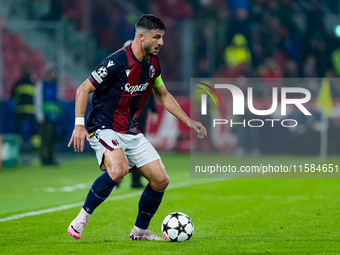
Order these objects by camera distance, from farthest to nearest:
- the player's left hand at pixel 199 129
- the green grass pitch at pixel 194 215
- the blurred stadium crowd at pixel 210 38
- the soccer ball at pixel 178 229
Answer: the blurred stadium crowd at pixel 210 38
the player's left hand at pixel 199 129
the soccer ball at pixel 178 229
the green grass pitch at pixel 194 215

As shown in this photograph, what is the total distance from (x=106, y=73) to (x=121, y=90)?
0.25 metres

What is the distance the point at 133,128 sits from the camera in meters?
6.75

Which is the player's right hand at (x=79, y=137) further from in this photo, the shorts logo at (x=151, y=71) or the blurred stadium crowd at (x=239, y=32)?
the blurred stadium crowd at (x=239, y=32)

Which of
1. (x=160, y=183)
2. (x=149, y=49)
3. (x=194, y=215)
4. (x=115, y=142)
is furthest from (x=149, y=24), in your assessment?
(x=194, y=215)

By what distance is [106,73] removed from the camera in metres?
6.43

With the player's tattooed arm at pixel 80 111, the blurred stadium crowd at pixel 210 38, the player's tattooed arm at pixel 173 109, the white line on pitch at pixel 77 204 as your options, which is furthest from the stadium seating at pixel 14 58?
the player's tattooed arm at pixel 80 111

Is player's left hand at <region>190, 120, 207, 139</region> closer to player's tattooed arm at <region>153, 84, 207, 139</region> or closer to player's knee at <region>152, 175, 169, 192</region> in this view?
player's tattooed arm at <region>153, 84, 207, 139</region>

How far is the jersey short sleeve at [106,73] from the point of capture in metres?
6.41

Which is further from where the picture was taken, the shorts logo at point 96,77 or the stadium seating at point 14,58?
the stadium seating at point 14,58

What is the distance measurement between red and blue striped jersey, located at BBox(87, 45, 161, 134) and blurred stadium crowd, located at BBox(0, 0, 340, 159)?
1162cm

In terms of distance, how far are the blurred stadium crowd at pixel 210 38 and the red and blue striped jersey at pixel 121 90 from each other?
38.1 ft

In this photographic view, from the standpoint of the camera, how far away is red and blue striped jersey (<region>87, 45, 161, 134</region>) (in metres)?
6.54

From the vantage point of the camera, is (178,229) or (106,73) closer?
→ (106,73)

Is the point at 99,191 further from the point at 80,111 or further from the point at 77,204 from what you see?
the point at 77,204
